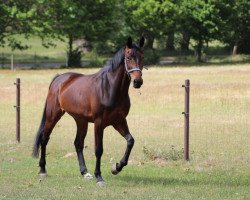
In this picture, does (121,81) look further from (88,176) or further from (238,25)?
(238,25)

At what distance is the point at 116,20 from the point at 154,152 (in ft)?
136

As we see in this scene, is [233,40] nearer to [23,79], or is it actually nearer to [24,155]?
[23,79]

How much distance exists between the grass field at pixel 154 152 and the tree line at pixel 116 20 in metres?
21.9

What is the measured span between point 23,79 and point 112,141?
2132cm

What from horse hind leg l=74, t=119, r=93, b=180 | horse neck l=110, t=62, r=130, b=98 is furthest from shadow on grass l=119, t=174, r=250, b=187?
horse neck l=110, t=62, r=130, b=98

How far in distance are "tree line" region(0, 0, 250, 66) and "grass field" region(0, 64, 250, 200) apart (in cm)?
2189

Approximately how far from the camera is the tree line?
5284 centimetres

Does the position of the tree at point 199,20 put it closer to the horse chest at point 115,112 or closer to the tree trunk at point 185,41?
the tree trunk at point 185,41

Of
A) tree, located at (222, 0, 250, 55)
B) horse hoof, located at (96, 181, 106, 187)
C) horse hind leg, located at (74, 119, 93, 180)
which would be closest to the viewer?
horse hoof, located at (96, 181, 106, 187)

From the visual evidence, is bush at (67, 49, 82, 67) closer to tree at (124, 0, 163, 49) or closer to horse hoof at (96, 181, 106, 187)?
tree at (124, 0, 163, 49)

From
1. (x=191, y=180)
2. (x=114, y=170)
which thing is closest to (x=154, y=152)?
(x=191, y=180)

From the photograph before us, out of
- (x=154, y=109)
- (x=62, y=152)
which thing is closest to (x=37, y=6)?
(x=154, y=109)

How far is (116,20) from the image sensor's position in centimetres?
5706

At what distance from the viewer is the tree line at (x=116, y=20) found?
5284cm
